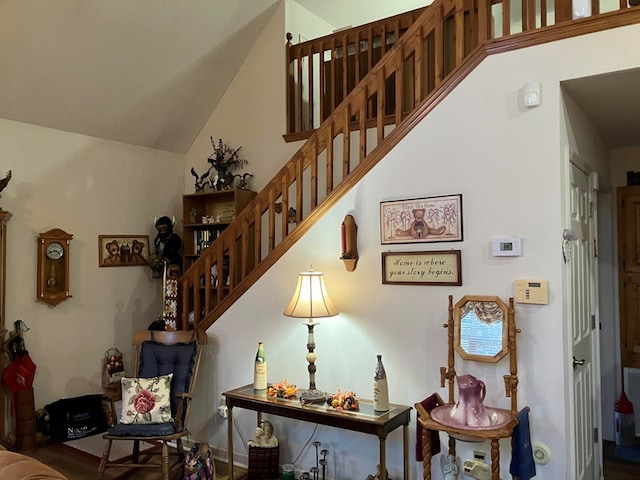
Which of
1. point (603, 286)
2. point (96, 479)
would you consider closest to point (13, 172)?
point (96, 479)

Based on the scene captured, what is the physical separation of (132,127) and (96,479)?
10.5ft

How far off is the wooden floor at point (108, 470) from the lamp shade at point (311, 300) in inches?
51.7

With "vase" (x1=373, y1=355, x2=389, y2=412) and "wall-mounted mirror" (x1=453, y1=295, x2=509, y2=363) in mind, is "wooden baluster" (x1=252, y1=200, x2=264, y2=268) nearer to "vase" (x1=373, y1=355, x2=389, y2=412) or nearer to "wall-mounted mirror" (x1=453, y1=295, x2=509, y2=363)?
"vase" (x1=373, y1=355, x2=389, y2=412)

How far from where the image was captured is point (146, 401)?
11.6ft

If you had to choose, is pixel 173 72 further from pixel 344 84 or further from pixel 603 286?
pixel 603 286

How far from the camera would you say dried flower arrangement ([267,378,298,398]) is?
10.8 ft

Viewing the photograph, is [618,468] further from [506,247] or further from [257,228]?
[257,228]

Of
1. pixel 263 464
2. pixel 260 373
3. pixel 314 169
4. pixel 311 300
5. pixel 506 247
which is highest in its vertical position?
pixel 314 169

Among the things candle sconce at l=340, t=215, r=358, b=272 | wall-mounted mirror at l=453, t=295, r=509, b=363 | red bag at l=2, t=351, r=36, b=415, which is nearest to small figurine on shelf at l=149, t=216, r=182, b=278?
red bag at l=2, t=351, r=36, b=415

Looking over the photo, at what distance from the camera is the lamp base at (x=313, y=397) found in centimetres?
314

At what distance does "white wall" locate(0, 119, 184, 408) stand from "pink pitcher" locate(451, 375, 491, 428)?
3593mm

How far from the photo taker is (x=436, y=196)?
3.03 meters

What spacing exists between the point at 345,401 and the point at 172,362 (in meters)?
1.50

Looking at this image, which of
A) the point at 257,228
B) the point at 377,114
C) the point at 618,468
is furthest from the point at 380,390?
the point at 618,468
